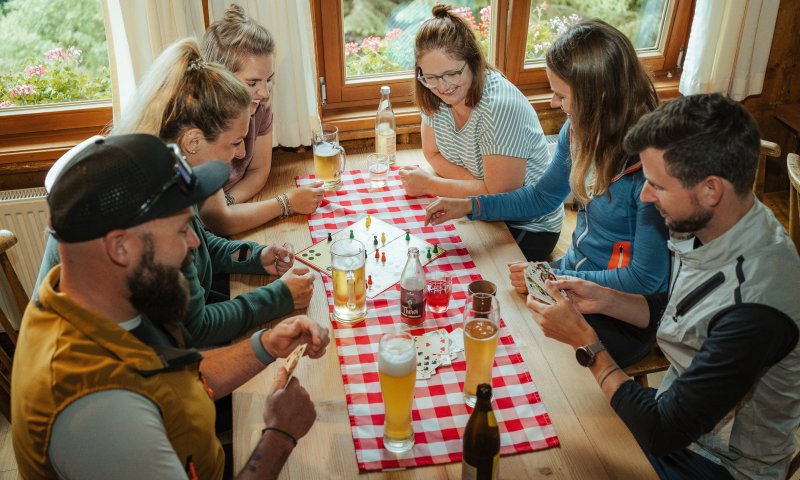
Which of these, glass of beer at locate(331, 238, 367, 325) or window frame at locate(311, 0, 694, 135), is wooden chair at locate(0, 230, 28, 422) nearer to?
glass of beer at locate(331, 238, 367, 325)

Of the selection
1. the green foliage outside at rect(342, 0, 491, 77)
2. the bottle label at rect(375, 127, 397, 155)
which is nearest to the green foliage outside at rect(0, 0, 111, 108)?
the green foliage outside at rect(342, 0, 491, 77)

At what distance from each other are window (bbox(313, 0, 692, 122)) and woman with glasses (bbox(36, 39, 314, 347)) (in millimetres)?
1247

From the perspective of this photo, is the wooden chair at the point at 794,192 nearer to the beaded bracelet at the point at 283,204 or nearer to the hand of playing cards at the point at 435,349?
the hand of playing cards at the point at 435,349

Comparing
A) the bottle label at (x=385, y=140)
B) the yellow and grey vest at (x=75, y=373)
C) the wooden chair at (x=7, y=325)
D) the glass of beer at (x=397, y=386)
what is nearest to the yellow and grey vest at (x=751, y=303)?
the glass of beer at (x=397, y=386)

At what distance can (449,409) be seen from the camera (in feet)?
4.65

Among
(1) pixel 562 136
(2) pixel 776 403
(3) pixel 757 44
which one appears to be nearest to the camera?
(2) pixel 776 403

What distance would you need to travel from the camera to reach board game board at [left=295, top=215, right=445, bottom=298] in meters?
1.85

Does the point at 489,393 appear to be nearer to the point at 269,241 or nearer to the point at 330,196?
the point at 269,241

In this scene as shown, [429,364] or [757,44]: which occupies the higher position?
[757,44]

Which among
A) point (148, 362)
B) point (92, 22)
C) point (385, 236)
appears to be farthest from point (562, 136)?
point (92, 22)

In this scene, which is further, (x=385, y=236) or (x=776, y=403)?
(x=385, y=236)

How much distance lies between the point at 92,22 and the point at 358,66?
117 cm

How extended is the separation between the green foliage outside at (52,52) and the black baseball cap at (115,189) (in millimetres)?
1950

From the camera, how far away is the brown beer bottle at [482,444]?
1189 millimetres
